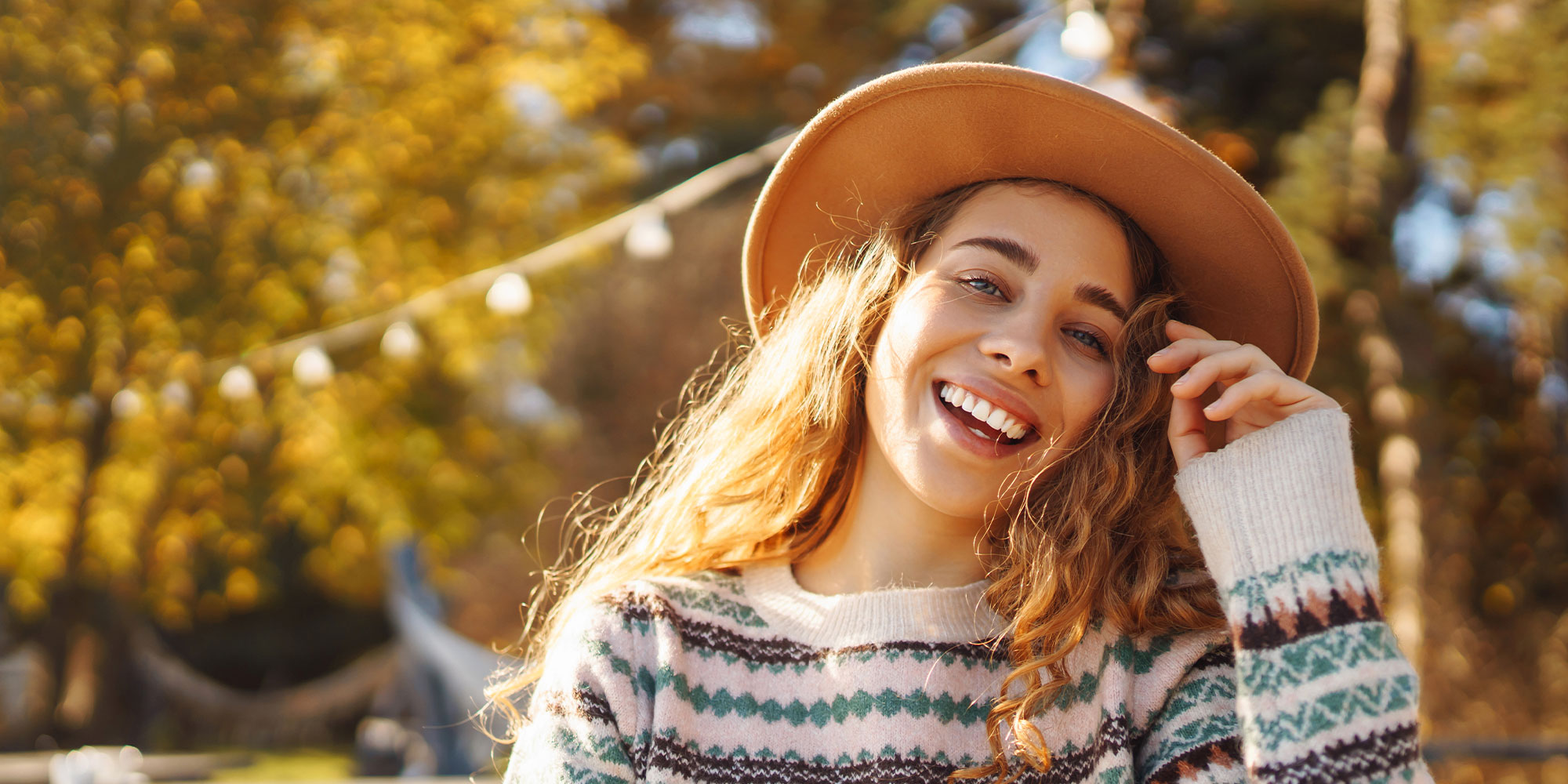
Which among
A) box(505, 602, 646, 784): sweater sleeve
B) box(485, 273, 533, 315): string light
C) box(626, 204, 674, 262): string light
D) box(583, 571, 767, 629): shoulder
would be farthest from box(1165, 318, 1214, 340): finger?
box(485, 273, 533, 315): string light

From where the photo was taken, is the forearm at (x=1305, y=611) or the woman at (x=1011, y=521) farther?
the woman at (x=1011, y=521)

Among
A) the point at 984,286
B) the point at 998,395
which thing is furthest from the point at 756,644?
the point at 984,286

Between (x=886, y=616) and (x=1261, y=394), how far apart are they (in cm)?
58

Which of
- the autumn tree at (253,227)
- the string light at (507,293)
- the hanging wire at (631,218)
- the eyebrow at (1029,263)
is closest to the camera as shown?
the eyebrow at (1029,263)

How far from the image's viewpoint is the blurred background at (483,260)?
5.27 metres

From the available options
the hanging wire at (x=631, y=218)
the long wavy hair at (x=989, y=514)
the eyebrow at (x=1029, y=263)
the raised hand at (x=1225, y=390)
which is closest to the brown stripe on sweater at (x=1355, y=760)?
the long wavy hair at (x=989, y=514)

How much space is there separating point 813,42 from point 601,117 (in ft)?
7.27

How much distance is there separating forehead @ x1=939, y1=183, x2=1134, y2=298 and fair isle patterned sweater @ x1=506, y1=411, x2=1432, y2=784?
31cm

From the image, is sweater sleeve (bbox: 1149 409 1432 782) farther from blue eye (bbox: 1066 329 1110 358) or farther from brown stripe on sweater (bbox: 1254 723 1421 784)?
blue eye (bbox: 1066 329 1110 358)

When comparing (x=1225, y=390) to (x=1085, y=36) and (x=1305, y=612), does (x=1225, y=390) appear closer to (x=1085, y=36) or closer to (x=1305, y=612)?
(x=1305, y=612)

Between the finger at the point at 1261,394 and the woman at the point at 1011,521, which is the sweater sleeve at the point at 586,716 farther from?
the finger at the point at 1261,394

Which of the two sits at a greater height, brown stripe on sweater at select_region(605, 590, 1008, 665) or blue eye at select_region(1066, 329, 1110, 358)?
blue eye at select_region(1066, 329, 1110, 358)

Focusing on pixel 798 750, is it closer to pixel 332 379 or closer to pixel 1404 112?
pixel 1404 112

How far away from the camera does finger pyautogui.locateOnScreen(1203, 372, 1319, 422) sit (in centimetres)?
147
